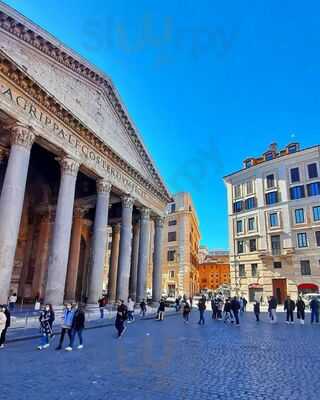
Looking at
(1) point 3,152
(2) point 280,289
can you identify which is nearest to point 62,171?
(1) point 3,152

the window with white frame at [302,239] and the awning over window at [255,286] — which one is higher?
the window with white frame at [302,239]

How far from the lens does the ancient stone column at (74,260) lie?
71.5 ft

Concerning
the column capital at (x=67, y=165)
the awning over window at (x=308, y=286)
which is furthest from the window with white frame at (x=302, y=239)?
the column capital at (x=67, y=165)

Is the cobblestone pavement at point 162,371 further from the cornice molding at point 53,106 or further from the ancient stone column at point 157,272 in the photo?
the ancient stone column at point 157,272

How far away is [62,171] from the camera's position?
15.3m

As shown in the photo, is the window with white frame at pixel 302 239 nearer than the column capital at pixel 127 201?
No

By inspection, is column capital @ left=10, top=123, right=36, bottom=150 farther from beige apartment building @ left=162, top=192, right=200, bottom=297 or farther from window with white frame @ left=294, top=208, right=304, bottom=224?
beige apartment building @ left=162, top=192, right=200, bottom=297

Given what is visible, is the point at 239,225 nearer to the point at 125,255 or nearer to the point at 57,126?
the point at 125,255

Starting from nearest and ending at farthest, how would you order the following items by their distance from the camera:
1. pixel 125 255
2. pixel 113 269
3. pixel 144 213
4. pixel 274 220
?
pixel 125 255, pixel 144 213, pixel 113 269, pixel 274 220

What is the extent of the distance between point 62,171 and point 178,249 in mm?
34482

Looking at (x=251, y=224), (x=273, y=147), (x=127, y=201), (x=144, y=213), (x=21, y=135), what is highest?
(x=273, y=147)

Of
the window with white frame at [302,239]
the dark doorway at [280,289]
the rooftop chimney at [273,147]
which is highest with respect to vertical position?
the rooftop chimney at [273,147]

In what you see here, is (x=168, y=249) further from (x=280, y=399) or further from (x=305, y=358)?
(x=280, y=399)

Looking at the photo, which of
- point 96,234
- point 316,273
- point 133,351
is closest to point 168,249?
point 316,273
